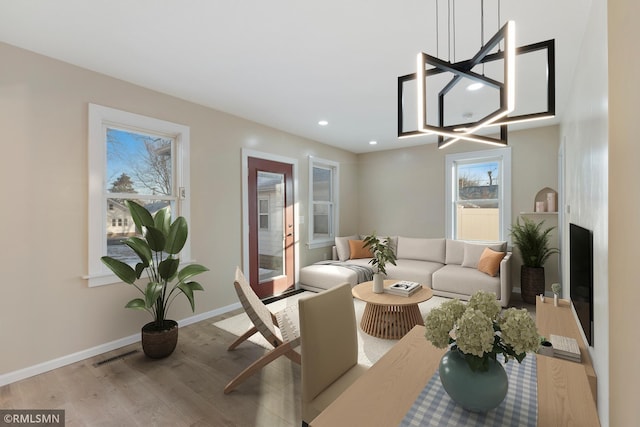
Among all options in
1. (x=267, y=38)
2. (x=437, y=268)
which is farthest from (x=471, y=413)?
(x=437, y=268)

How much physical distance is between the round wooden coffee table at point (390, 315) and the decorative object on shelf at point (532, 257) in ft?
6.29

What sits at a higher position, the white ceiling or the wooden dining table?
the white ceiling

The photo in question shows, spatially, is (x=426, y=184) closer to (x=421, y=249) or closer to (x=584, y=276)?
(x=421, y=249)

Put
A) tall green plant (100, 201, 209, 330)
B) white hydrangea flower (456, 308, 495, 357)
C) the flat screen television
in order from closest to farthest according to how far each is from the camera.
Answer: white hydrangea flower (456, 308, 495, 357) → the flat screen television → tall green plant (100, 201, 209, 330)

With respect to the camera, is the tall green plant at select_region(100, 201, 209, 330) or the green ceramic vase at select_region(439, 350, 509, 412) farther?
the tall green plant at select_region(100, 201, 209, 330)

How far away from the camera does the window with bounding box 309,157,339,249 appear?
206 inches

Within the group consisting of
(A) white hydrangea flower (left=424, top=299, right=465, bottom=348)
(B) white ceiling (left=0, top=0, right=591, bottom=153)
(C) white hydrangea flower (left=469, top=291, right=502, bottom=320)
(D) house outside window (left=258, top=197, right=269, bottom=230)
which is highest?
(B) white ceiling (left=0, top=0, right=591, bottom=153)

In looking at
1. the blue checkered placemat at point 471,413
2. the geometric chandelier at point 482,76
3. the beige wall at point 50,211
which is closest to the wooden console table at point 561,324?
the blue checkered placemat at point 471,413

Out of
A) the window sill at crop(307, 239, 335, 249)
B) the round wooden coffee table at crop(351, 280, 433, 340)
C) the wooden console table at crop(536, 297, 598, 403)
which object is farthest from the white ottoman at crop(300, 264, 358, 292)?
the wooden console table at crop(536, 297, 598, 403)

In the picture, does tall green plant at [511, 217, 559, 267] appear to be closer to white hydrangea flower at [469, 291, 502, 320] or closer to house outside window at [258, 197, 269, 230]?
house outside window at [258, 197, 269, 230]

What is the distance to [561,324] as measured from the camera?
2242 millimetres

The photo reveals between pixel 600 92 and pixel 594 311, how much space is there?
117cm

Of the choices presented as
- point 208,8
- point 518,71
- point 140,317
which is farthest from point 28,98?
point 518,71

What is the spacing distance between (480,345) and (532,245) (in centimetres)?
409
